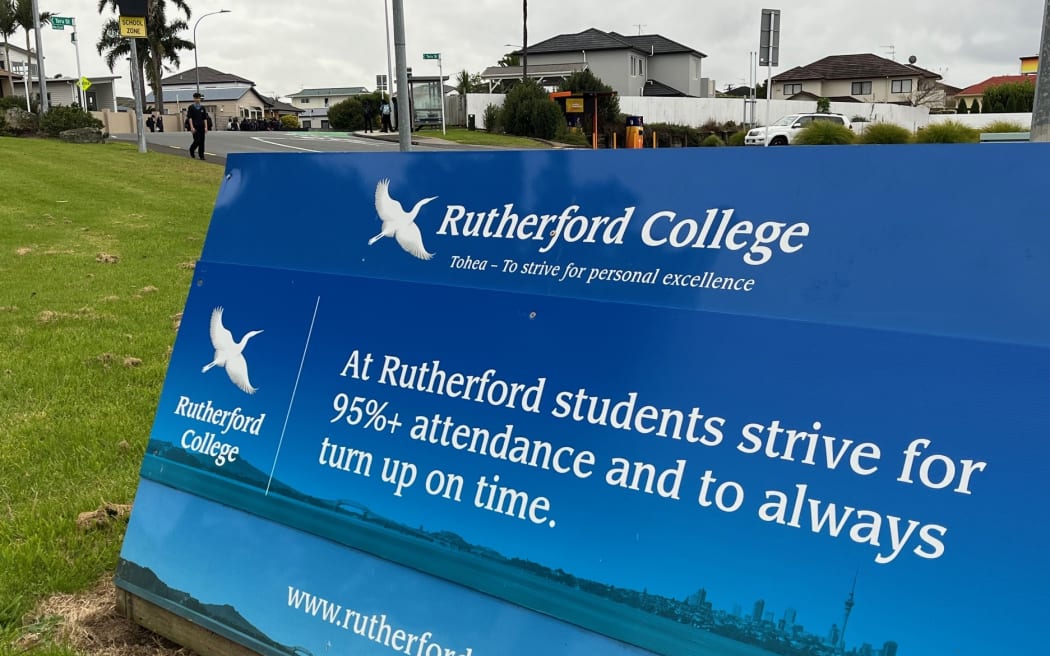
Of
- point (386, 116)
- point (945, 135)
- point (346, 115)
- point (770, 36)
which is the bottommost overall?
point (945, 135)

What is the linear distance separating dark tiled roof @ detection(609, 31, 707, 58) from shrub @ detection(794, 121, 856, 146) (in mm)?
44735

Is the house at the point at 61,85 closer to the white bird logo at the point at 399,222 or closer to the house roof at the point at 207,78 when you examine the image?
the house roof at the point at 207,78

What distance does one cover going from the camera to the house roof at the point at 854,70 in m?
86.6

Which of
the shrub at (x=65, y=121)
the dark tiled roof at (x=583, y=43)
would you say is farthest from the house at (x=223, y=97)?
the shrub at (x=65, y=121)

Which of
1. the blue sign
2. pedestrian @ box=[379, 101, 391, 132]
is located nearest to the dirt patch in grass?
the blue sign

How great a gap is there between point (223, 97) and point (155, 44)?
118ft

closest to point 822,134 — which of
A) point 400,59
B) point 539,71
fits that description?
point 400,59

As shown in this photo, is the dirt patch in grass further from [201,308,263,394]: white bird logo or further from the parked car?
the parked car

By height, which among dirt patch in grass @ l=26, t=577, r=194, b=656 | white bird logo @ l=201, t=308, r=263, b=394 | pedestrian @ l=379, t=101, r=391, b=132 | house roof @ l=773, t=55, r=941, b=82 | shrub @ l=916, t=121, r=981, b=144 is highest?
house roof @ l=773, t=55, r=941, b=82

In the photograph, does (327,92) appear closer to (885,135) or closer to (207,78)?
(207,78)

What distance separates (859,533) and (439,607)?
109 centimetres

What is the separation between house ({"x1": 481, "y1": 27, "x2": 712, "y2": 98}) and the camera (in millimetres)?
71875

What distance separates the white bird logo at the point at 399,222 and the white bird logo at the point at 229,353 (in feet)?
1.96

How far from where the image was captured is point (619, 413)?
2.12 metres
